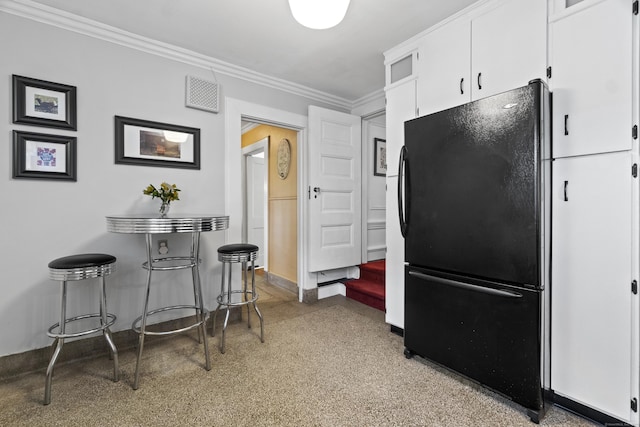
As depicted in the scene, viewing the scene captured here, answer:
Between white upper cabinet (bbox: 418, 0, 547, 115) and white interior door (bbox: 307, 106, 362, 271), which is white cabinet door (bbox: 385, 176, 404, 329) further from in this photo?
white interior door (bbox: 307, 106, 362, 271)

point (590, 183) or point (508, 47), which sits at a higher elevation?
point (508, 47)

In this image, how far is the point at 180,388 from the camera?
1.93 metres

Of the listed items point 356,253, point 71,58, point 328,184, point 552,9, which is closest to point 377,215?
point 356,253

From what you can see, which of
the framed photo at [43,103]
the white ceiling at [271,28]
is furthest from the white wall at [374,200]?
the framed photo at [43,103]

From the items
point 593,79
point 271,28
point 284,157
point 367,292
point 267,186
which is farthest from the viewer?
point 267,186

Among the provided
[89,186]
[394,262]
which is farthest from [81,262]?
[394,262]

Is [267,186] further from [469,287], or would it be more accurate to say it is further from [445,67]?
A: [469,287]

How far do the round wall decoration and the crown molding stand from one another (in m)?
0.74

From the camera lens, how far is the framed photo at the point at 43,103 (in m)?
2.08

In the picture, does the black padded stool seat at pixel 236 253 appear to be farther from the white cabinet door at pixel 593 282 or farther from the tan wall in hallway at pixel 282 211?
the white cabinet door at pixel 593 282

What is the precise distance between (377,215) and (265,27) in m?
2.65

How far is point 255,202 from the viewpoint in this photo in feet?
18.3

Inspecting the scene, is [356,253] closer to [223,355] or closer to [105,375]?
[223,355]

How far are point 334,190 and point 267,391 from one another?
2292 mm
